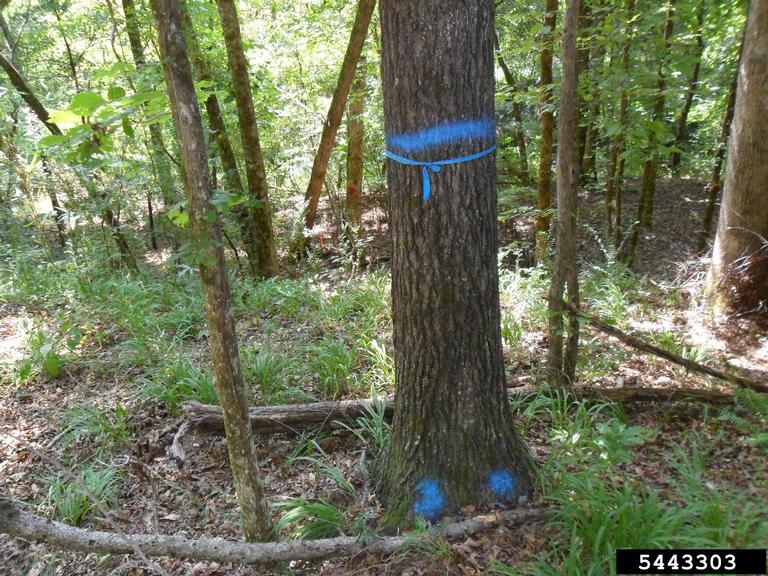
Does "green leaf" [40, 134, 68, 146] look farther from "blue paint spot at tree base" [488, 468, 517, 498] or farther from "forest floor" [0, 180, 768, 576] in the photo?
"blue paint spot at tree base" [488, 468, 517, 498]

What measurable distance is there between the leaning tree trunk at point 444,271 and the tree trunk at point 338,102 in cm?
560

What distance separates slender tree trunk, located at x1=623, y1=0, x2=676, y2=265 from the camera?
16.3 ft

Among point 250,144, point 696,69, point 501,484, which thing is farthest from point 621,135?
point 250,144

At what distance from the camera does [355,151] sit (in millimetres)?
9320

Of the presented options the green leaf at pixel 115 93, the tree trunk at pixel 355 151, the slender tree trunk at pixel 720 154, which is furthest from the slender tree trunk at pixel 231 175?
the slender tree trunk at pixel 720 154

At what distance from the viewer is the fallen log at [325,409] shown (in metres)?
3.23

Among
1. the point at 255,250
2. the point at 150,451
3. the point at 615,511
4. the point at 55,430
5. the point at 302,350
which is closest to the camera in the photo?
the point at 615,511

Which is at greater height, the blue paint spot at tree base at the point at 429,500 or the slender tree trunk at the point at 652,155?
the slender tree trunk at the point at 652,155

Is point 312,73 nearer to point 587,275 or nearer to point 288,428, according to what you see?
point 587,275

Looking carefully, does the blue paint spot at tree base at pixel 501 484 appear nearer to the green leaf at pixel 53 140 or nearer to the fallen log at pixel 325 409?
the fallen log at pixel 325 409

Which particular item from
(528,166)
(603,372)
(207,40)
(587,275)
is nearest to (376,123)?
(207,40)

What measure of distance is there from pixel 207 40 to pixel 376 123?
3244 mm

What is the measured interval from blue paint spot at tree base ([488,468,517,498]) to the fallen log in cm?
90

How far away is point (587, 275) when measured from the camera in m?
5.96
